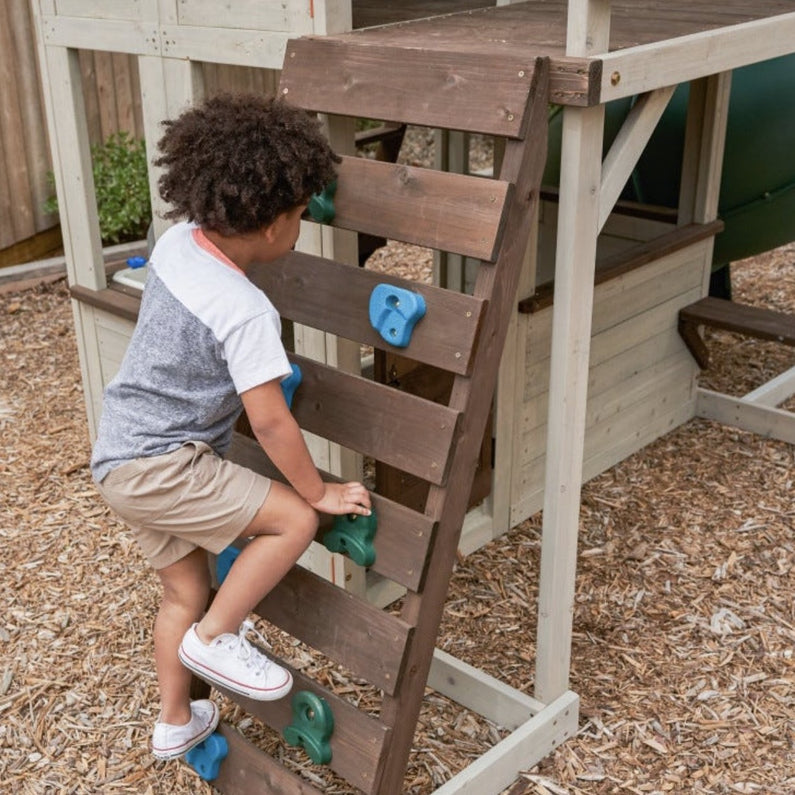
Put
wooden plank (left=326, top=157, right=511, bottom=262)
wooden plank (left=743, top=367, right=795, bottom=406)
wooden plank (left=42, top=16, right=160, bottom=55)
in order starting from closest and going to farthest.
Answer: wooden plank (left=326, top=157, right=511, bottom=262) → wooden plank (left=42, top=16, right=160, bottom=55) → wooden plank (left=743, top=367, right=795, bottom=406)

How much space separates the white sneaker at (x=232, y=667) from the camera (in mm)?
2602

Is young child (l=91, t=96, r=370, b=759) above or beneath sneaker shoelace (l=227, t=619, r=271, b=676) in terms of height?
above

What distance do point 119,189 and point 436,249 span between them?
4.82m

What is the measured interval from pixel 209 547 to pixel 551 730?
1.20 m

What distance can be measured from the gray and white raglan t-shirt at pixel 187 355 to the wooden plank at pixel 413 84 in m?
0.55

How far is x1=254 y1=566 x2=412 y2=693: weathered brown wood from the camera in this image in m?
2.58

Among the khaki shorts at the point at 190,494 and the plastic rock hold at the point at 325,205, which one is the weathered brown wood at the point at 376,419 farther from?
the plastic rock hold at the point at 325,205

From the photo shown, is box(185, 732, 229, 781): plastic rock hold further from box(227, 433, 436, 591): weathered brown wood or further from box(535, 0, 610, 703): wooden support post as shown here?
box(535, 0, 610, 703): wooden support post

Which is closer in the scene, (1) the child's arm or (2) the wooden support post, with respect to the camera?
(1) the child's arm

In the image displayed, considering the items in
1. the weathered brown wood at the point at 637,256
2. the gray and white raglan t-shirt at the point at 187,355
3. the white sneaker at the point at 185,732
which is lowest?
the white sneaker at the point at 185,732

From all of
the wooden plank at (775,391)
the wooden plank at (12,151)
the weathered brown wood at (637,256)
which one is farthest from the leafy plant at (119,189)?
the wooden plank at (775,391)

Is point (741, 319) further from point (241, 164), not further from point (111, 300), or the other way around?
point (241, 164)

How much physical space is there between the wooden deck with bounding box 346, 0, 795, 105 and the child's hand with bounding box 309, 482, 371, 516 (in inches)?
41.0

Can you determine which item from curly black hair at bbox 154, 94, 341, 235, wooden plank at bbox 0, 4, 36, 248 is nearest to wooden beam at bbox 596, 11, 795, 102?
curly black hair at bbox 154, 94, 341, 235
